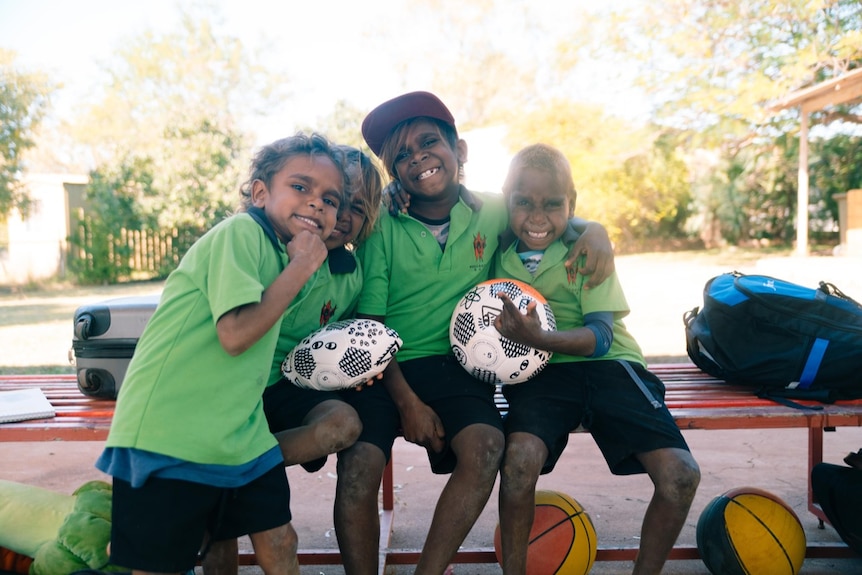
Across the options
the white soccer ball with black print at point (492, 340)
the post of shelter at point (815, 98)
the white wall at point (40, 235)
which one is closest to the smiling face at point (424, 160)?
the white soccer ball with black print at point (492, 340)

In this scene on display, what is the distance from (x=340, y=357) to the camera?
2490mm

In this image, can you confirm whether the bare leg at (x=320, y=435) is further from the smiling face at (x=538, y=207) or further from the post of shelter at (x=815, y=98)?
the post of shelter at (x=815, y=98)

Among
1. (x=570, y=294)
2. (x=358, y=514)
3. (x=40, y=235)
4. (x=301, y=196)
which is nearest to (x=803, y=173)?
(x=570, y=294)

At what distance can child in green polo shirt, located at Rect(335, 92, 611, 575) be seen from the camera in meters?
2.39

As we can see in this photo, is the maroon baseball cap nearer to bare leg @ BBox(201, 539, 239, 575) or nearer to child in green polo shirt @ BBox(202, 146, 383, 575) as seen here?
child in green polo shirt @ BBox(202, 146, 383, 575)

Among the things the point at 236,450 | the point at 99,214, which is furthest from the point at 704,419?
the point at 99,214

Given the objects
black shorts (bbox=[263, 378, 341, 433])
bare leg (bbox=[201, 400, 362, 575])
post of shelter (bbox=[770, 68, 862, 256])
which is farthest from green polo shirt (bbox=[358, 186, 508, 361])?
post of shelter (bbox=[770, 68, 862, 256])

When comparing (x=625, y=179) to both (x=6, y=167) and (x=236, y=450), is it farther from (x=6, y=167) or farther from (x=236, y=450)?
(x=236, y=450)

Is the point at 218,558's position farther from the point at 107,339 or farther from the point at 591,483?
the point at 591,483

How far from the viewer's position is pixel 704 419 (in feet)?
8.87

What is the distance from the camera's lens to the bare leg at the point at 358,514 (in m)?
2.36

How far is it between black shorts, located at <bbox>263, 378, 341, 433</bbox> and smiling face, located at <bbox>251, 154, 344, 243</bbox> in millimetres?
526

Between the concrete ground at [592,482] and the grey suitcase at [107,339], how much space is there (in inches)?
37.4

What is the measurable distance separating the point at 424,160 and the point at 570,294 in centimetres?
78
